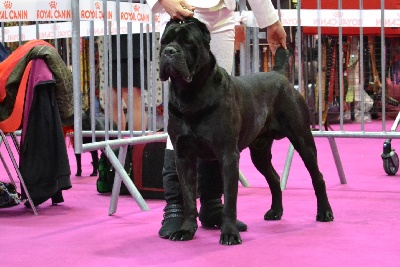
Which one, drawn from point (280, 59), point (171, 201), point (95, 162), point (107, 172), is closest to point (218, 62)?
point (280, 59)

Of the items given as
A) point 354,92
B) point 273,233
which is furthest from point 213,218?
point 354,92

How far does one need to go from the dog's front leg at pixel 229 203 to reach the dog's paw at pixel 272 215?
0.57 metres

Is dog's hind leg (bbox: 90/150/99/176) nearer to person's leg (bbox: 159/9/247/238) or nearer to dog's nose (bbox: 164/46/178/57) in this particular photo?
person's leg (bbox: 159/9/247/238)

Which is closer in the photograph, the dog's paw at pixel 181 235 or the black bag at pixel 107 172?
the dog's paw at pixel 181 235

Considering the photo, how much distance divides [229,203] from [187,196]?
18 centimetres

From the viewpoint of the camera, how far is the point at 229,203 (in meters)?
3.08

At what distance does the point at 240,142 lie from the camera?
3.23 metres

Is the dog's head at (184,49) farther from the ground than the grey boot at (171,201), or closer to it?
farther from the ground

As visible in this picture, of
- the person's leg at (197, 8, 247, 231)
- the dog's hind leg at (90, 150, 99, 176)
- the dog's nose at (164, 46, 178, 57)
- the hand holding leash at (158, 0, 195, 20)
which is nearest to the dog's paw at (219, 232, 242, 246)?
the person's leg at (197, 8, 247, 231)

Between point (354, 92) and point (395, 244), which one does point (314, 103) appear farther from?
point (395, 244)

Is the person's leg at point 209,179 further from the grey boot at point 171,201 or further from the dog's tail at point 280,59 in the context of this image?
the dog's tail at point 280,59

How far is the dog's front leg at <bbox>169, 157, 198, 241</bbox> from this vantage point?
3.16 m

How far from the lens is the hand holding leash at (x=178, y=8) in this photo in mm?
3010

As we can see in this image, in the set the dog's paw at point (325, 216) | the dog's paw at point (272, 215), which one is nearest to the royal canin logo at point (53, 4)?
the dog's paw at point (272, 215)
